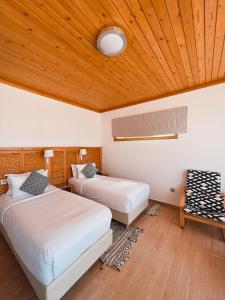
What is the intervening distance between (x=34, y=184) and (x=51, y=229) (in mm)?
1359

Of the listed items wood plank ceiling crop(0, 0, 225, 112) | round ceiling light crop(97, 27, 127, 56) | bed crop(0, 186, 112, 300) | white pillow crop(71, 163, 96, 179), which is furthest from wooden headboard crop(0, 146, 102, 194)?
round ceiling light crop(97, 27, 127, 56)

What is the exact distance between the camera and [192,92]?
10.1 feet

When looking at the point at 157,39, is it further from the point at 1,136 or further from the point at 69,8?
the point at 1,136

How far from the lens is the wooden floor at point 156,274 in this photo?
1458 mm

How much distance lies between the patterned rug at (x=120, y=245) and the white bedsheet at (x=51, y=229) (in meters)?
0.39

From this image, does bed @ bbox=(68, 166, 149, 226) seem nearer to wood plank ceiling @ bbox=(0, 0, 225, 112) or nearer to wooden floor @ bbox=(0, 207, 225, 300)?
wooden floor @ bbox=(0, 207, 225, 300)

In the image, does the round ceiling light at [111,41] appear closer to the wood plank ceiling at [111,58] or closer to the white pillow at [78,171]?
the wood plank ceiling at [111,58]

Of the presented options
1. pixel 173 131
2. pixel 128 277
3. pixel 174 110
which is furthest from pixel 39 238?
pixel 174 110

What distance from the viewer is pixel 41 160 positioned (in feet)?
10.3

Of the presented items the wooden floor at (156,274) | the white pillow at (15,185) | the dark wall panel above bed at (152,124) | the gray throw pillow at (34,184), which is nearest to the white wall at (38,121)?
the white pillow at (15,185)

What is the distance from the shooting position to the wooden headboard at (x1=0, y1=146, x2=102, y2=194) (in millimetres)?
2592

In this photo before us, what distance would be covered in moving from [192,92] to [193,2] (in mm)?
Result: 2103

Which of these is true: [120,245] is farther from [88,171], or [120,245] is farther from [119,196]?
[88,171]

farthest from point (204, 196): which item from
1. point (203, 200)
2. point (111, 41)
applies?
point (111, 41)
